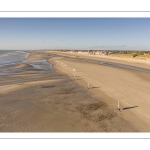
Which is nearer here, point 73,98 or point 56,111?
point 56,111

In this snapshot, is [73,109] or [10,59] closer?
[73,109]

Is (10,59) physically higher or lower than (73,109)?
lower

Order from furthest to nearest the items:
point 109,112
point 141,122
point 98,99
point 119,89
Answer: point 119,89
point 98,99
point 109,112
point 141,122

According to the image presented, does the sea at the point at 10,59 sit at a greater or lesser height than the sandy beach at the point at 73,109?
lesser

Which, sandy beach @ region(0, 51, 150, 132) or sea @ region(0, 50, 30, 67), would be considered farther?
sea @ region(0, 50, 30, 67)

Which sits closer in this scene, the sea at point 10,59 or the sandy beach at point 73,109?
the sandy beach at point 73,109

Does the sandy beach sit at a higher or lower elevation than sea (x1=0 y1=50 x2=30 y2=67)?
higher
